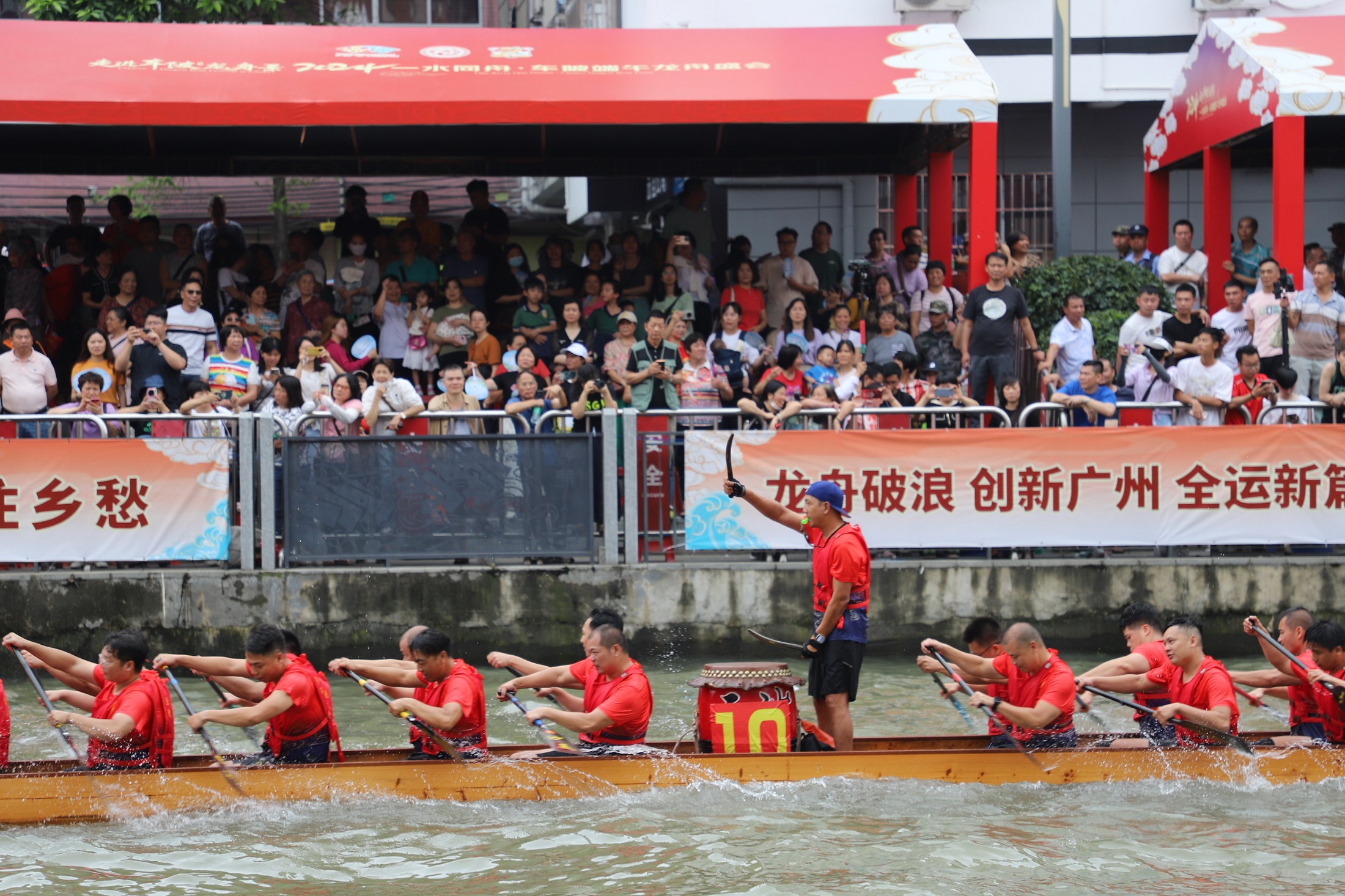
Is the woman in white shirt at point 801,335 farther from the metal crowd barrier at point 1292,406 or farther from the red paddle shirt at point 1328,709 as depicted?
the red paddle shirt at point 1328,709

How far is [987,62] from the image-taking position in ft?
69.1

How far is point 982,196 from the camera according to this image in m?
15.3

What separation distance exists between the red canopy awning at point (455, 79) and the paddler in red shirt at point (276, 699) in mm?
7583

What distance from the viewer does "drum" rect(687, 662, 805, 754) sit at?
9047mm

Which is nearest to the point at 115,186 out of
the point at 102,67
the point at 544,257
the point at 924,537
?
the point at 102,67

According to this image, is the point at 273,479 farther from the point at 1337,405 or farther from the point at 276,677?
the point at 1337,405

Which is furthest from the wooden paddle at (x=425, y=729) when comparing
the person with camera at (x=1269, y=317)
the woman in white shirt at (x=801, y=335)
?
the person with camera at (x=1269, y=317)

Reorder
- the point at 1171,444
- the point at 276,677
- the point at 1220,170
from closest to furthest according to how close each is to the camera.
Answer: the point at 276,677 → the point at 1171,444 → the point at 1220,170

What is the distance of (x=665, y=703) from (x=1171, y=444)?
4.92m

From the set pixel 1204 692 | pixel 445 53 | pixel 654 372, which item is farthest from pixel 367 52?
pixel 1204 692

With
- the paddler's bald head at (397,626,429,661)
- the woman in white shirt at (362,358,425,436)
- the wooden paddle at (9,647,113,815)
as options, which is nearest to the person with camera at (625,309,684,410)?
the woman in white shirt at (362,358,425,436)

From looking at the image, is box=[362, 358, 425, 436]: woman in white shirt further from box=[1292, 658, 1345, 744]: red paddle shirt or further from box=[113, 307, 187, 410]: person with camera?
box=[1292, 658, 1345, 744]: red paddle shirt

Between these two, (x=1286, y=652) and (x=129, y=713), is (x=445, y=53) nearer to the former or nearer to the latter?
(x=129, y=713)

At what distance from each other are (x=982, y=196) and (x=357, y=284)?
22.2 feet
